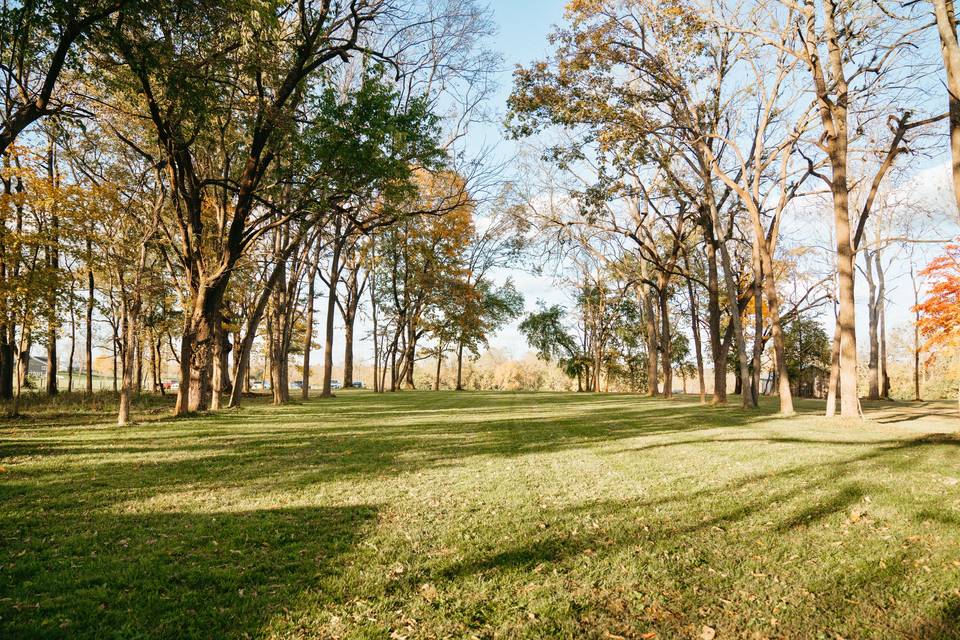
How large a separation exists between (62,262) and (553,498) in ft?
90.9

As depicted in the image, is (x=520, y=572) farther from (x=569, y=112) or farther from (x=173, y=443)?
(x=569, y=112)

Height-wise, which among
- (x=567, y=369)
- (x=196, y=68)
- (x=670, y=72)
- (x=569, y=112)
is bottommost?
(x=567, y=369)

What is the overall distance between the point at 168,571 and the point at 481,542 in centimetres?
245

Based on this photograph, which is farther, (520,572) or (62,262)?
(62,262)

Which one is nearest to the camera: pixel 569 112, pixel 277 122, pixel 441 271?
pixel 277 122

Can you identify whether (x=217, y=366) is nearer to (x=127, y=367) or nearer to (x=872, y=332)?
(x=127, y=367)

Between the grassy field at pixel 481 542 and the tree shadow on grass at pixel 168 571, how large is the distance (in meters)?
0.02

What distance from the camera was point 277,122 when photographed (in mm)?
11742

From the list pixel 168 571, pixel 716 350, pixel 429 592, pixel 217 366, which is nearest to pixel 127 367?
pixel 217 366

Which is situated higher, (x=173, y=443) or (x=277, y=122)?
(x=277, y=122)

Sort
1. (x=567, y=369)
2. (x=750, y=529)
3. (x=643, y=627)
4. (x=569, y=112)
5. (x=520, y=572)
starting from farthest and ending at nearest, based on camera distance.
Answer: (x=567, y=369)
(x=569, y=112)
(x=750, y=529)
(x=520, y=572)
(x=643, y=627)

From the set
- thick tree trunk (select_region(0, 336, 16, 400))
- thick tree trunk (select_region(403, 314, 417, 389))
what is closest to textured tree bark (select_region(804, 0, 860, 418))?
thick tree trunk (select_region(403, 314, 417, 389))

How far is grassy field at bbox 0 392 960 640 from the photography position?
297cm

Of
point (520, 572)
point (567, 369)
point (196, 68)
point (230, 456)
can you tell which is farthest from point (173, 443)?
point (567, 369)
